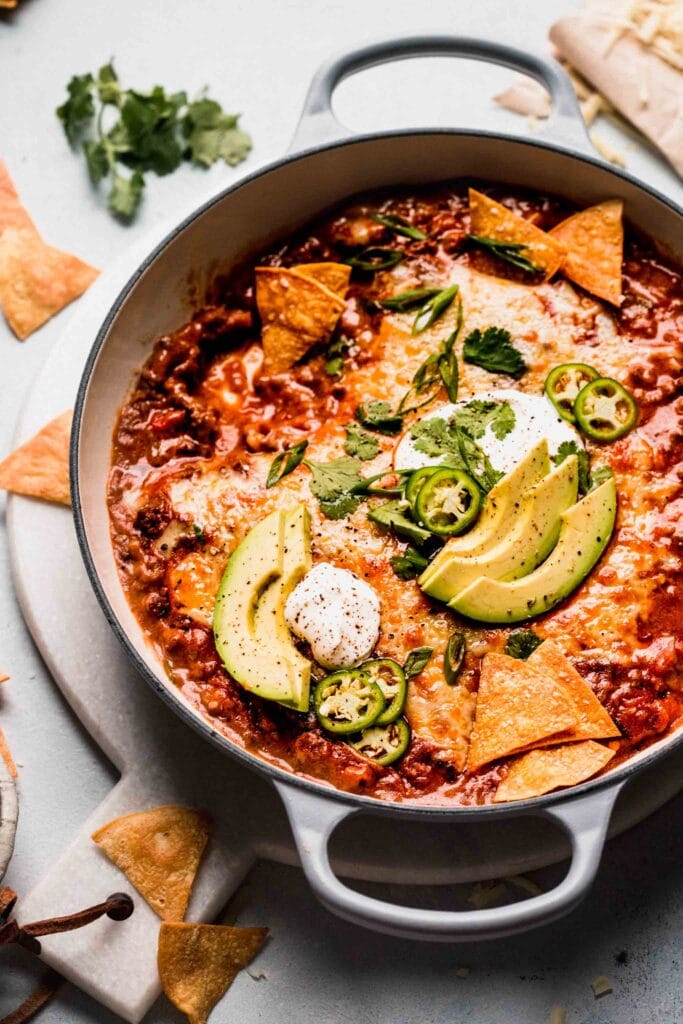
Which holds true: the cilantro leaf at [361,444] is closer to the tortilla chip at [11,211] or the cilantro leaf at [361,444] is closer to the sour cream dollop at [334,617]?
the sour cream dollop at [334,617]

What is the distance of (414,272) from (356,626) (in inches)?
49.9

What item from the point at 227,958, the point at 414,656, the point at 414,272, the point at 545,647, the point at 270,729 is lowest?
the point at 227,958

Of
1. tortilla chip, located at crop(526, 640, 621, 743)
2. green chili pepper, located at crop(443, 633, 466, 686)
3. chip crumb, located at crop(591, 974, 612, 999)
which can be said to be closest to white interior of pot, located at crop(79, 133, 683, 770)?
green chili pepper, located at crop(443, 633, 466, 686)

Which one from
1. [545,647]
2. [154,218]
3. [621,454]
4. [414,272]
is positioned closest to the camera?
[545,647]

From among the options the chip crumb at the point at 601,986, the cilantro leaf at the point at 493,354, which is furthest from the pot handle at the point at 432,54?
the chip crumb at the point at 601,986

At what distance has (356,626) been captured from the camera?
11.4ft

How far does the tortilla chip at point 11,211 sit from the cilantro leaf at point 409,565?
6.16 feet

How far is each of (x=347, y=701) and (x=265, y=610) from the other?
0.36 metres

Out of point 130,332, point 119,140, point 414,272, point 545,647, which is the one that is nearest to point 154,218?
point 119,140

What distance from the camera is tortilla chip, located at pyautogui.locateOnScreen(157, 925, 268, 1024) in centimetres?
354

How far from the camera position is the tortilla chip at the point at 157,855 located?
3605mm

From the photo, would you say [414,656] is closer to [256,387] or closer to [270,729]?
[270,729]

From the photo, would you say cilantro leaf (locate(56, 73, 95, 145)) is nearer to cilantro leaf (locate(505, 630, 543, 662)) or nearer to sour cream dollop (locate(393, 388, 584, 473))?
sour cream dollop (locate(393, 388, 584, 473))

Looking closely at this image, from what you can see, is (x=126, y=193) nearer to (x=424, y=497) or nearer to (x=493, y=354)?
(x=493, y=354)
